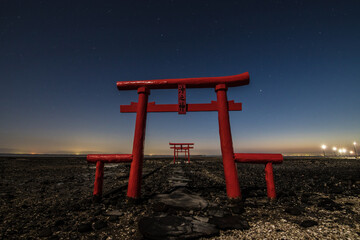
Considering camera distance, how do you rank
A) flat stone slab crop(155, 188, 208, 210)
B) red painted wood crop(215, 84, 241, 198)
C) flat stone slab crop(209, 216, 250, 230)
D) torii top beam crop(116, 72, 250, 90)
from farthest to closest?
torii top beam crop(116, 72, 250, 90), red painted wood crop(215, 84, 241, 198), flat stone slab crop(155, 188, 208, 210), flat stone slab crop(209, 216, 250, 230)

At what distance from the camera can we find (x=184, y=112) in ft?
12.8

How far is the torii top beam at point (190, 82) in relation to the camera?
369cm

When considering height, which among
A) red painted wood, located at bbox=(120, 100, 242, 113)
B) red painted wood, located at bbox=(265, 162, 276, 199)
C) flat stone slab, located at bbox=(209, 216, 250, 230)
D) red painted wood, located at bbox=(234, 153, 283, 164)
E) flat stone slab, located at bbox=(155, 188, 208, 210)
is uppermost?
red painted wood, located at bbox=(120, 100, 242, 113)


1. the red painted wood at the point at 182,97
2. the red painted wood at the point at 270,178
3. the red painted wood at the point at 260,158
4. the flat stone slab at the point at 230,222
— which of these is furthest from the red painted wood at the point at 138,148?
the red painted wood at the point at 270,178

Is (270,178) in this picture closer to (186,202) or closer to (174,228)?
(186,202)

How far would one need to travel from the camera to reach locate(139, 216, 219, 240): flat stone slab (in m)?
2.00

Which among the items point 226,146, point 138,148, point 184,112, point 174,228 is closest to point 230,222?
point 174,228

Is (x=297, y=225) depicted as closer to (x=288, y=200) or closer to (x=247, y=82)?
(x=288, y=200)

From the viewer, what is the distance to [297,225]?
2283 mm

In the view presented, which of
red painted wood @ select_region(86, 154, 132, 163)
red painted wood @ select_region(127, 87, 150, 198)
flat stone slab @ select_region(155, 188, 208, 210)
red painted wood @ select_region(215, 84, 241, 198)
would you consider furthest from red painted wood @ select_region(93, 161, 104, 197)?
red painted wood @ select_region(215, 84, 241, 198)

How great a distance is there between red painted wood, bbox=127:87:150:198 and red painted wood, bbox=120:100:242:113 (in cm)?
33

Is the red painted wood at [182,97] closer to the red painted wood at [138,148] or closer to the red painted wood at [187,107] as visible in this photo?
the red painted wood at [187,107]

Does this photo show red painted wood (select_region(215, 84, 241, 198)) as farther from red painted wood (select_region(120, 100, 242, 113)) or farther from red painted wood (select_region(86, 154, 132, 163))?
red painted wood (select_region(86, 154, 132, 163))

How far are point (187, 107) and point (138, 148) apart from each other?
1620mm
